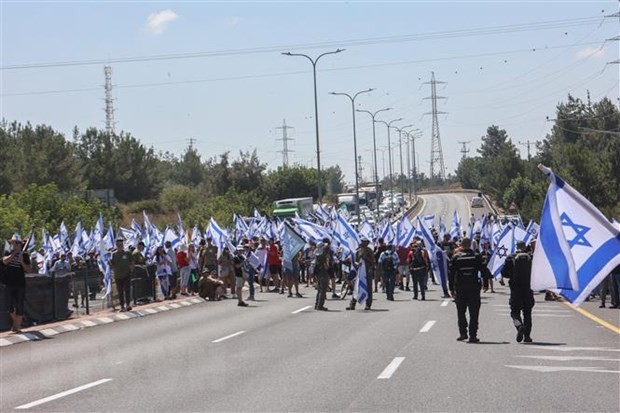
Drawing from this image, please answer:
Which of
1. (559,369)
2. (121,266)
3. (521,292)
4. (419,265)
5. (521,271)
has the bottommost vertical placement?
(559,369)

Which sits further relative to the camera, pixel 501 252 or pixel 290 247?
pixel 501 252

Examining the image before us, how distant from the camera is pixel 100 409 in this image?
11.1m

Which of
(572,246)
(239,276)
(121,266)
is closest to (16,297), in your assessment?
(121,266)

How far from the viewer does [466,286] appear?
16.8 m

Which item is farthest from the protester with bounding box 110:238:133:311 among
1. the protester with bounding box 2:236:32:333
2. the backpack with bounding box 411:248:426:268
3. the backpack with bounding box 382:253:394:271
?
the backpack with bounding box 411:248:426:268

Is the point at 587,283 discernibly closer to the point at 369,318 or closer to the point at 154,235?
the point at 369,318

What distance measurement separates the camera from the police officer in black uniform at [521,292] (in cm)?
1655

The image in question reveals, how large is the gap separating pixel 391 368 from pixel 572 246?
423 centimetres

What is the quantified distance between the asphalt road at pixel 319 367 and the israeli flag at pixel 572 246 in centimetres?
134

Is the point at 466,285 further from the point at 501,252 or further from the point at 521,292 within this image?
the point at 501,252

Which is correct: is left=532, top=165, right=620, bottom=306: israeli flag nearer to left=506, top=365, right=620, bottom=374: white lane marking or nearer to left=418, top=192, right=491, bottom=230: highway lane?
left=506, top=365, right=620, bottom=374: white lane marking

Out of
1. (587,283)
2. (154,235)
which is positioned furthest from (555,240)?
(154,235)

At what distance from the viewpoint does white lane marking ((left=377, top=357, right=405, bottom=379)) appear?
12.9 meters

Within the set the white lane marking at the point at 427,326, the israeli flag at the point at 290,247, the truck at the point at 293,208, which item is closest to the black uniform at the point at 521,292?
the white lane marking at the point at 427,326
